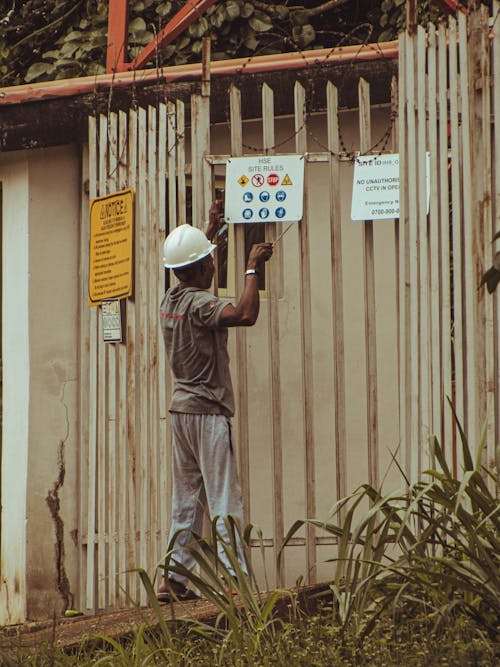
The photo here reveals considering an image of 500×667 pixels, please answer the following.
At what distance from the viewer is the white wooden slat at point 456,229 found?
5.79 m

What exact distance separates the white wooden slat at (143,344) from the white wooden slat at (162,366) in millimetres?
101

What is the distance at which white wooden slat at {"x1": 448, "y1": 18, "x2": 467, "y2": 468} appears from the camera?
5785mm

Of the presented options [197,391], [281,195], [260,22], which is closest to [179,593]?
[197,391]

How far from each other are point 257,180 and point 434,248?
1.04 m

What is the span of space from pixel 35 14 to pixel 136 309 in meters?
6.11

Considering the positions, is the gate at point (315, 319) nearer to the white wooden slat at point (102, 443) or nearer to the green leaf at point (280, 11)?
the white wooden slat at point (102, 443)

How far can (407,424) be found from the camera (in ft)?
19.4

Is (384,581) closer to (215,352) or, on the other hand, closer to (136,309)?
(215,352)

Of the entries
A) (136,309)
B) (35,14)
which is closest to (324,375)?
(136,309)

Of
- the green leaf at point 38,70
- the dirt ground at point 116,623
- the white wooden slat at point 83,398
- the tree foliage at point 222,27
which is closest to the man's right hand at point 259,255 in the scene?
the dirt ground at point 116,623

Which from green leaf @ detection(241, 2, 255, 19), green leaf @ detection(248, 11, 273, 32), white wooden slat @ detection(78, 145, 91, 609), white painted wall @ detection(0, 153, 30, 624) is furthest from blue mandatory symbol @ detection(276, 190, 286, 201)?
green leaf @ detection(241, 2, 255, 19)

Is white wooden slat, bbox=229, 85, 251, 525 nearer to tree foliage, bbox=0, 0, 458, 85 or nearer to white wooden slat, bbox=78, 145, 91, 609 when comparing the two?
white wooden slat, bbox=78, 145, 91, 609

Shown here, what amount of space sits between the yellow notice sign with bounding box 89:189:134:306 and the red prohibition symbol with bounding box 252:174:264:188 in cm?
89

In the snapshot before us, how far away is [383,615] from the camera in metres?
4.35
